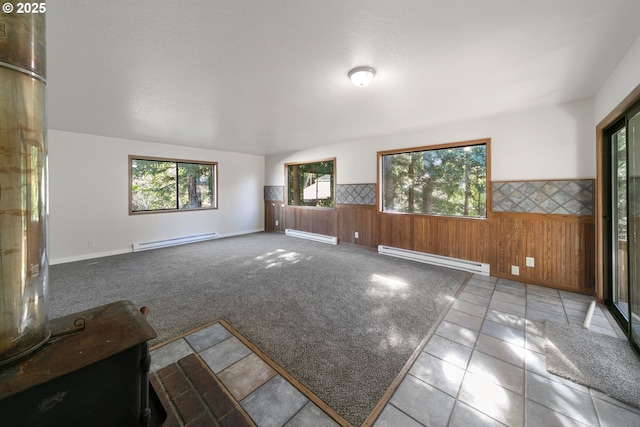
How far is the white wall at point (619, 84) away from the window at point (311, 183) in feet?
13.4

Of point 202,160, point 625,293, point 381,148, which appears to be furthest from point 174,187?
point 625,293

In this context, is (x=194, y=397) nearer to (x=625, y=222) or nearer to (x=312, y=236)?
(x=625, y=222)

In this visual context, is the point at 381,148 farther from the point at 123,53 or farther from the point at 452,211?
the point at 123,53

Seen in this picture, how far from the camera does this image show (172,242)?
552 centimetres

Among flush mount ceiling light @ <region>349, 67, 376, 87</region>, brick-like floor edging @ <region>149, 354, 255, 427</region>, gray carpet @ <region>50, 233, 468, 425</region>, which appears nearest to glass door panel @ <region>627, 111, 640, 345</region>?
gray carpet @ <region>50, 233, 468, 425</region>

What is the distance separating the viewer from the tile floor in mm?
1350

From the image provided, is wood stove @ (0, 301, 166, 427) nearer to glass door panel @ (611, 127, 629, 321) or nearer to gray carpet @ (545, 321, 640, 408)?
gray carpet @ (545, 321, 640, 408)

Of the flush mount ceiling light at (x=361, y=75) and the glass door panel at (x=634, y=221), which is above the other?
the flush mount ceiling light at (x=361, y=75)

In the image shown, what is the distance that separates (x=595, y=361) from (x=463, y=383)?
111 centimetres

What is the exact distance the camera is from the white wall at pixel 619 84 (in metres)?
1.87

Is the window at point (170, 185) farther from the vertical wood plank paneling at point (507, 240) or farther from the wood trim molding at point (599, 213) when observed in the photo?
the wood trim molding at point (599, 213)

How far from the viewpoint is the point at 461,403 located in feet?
4.72

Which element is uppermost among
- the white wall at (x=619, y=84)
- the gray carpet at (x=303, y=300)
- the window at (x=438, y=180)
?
the white wall at (x=619, y=84)

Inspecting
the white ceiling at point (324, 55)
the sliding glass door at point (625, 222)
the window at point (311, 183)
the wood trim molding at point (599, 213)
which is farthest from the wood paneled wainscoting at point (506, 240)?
the white ceiling at point (324, 55)
